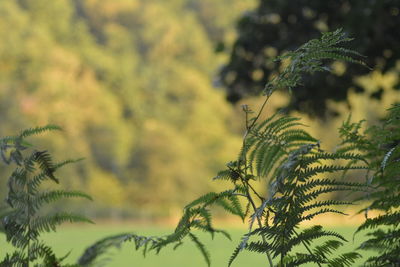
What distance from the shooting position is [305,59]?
1104 millimetres

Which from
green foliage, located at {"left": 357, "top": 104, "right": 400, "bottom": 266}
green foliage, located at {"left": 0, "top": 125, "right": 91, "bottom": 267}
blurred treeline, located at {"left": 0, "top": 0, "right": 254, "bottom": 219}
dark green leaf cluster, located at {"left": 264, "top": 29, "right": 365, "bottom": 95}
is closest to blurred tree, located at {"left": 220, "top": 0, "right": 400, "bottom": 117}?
green foliage, located at {"left": 357, "top": 104, "right": 400, "bottom": 266}

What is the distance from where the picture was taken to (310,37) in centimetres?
415

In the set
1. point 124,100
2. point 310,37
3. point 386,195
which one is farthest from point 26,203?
point 124,100

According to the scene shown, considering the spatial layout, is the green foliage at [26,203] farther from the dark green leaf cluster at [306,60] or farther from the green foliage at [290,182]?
the dark green leaf cluster at [306,60]

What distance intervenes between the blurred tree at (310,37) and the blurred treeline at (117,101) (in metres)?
27.8

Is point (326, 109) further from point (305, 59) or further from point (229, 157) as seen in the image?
point (229, 157)

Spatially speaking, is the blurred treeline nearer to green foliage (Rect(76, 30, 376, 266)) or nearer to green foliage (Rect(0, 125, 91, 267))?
green foliage (Rect(0, 125, 91, 267))

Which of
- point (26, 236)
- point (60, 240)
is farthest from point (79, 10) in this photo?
point (26, 236)

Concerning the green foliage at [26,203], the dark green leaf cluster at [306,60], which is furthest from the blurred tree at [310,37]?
the green foliage at [26,203]

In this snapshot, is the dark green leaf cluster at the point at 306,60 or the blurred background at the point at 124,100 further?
the blurred background at the point at 124,100

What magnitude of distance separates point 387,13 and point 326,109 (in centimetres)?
97

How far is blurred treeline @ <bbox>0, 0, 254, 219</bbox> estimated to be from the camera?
115ft

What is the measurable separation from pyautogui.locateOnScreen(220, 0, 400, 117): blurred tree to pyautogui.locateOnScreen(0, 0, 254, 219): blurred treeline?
27771mm

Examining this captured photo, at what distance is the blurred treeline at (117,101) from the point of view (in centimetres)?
3500
